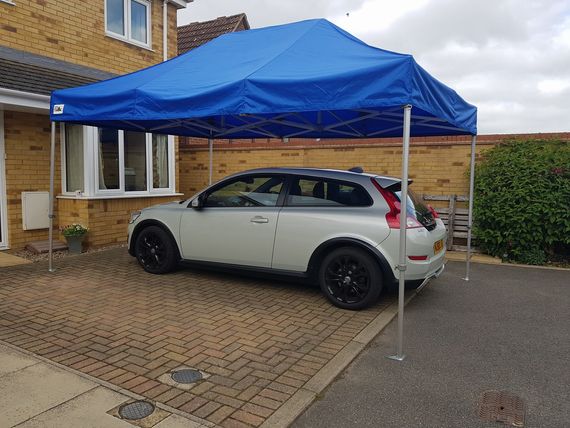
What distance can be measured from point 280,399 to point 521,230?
6016 millimetres

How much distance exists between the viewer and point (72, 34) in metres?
8.18

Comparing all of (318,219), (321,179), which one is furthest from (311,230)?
(321,179)

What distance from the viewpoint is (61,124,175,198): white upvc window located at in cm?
809

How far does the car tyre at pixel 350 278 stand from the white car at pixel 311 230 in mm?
10

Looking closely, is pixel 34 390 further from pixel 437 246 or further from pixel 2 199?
pixel 2 199

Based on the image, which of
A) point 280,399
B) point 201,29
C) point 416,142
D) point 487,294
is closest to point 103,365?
point 280,399

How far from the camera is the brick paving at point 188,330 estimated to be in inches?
124

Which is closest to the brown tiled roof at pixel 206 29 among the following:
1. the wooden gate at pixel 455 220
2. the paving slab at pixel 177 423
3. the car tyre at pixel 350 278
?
the wooden gate at pixel 455 220

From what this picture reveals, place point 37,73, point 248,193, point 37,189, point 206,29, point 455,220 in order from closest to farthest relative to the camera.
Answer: point 248,193, point 37,73, point 37,189, point 455,220, point 206,29

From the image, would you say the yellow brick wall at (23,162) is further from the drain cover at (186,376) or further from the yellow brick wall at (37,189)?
the drain cover at (186,376)

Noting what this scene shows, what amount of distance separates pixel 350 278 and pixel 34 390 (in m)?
3.03

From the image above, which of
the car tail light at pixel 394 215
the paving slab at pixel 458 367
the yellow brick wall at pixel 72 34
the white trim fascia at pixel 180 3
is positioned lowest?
the paving slab at pixel 458 367

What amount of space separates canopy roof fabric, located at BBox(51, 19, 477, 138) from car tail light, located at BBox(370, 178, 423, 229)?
37.2 inches

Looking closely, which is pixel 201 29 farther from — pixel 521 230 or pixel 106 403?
pixel 106 403
